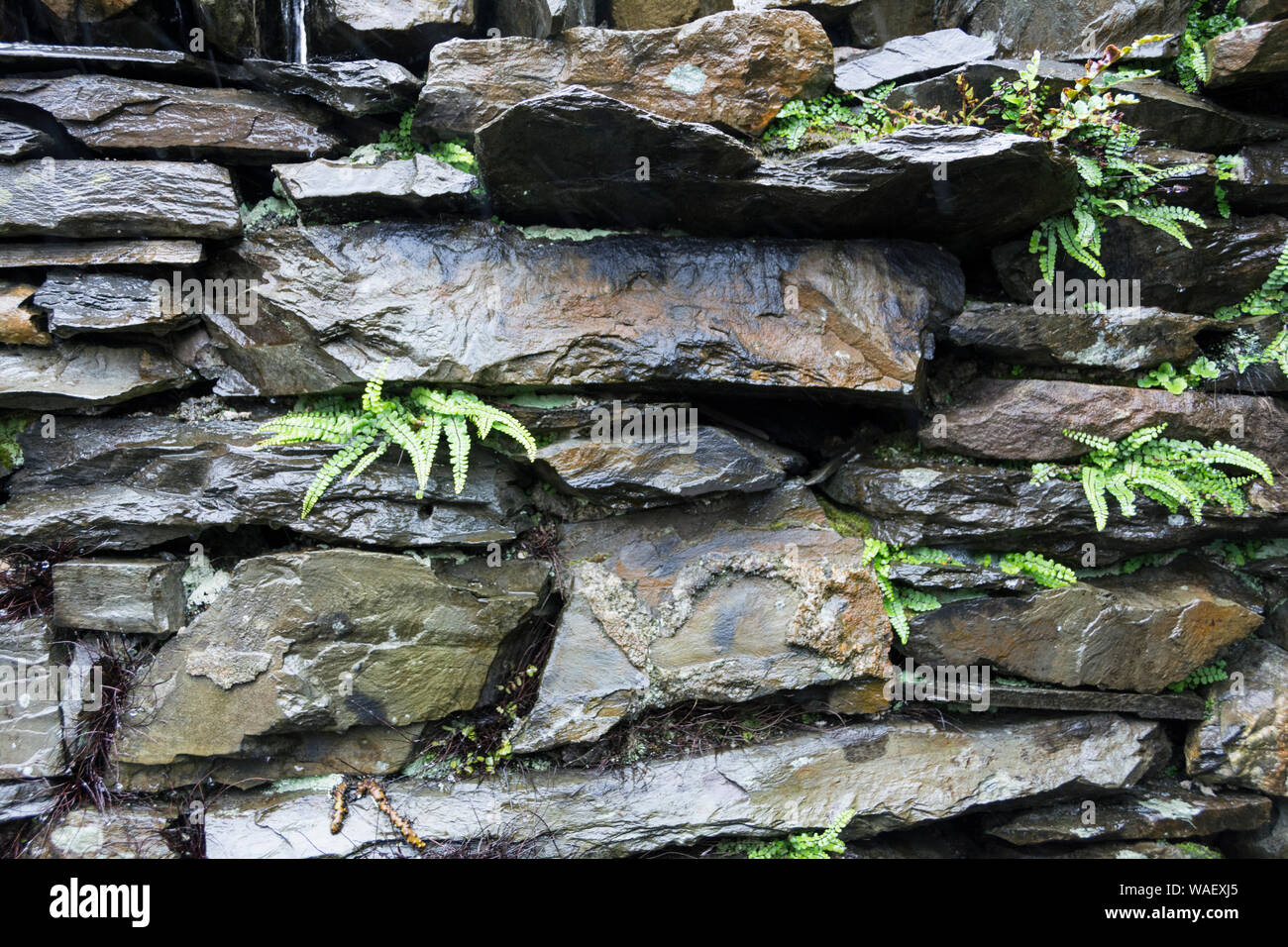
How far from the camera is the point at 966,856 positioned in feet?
19.4

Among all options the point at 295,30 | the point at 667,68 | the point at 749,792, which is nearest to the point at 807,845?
the point at 749,792

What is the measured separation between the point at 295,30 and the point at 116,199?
1.89m

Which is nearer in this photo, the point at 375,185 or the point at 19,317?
the point at 19,317

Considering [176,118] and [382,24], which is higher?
[382,24]

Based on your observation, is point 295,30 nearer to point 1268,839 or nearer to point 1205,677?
point 1205,677

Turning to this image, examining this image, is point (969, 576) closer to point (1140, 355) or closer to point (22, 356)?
point (1140, 355)

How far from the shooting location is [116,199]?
4887mm

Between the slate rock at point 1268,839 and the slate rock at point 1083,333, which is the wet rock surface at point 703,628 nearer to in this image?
the slate rock at point 1083,333

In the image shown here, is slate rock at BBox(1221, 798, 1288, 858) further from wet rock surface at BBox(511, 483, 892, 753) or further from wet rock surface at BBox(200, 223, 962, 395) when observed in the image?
wet rock surface at BBox(200, 223, 962, 395)

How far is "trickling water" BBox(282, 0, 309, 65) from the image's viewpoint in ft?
17.7

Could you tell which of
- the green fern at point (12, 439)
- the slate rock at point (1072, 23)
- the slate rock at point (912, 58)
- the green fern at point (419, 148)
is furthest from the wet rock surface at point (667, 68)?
the green fern at point (12, 439)

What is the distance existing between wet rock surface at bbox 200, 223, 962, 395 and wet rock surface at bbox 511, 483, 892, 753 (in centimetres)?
134

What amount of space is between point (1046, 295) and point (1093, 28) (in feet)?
7.61

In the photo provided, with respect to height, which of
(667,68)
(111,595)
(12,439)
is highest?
(667,68)
